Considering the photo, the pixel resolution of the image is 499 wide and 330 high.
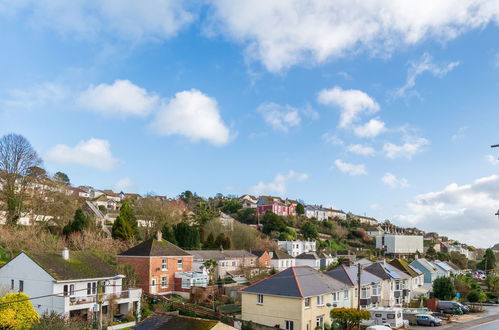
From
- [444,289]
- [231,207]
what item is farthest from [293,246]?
[444,289]

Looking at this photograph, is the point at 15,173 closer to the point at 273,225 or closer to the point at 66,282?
the point at 66,282

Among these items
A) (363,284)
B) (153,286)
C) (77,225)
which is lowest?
(153,286)

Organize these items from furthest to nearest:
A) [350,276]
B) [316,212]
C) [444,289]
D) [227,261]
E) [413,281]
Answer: [316,212] < [227,261] < [413,281] < [444,289] < [350,276]

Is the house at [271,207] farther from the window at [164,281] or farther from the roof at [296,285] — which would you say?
the roof at [296,285]

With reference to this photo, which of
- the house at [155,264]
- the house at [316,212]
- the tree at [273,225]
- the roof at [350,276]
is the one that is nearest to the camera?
the roof at [350,276]

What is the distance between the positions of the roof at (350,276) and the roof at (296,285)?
13.4 ft

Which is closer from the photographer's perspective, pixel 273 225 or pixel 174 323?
pixel 174 323

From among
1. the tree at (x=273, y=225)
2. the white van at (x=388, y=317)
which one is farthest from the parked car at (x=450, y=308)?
the tree at (x=273, y=225)

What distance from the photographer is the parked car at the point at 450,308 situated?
171ft

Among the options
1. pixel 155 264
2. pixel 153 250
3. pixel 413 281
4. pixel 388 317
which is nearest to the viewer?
pixel 388 317

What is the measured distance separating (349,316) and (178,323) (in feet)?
59.8

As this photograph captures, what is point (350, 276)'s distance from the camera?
148 ft

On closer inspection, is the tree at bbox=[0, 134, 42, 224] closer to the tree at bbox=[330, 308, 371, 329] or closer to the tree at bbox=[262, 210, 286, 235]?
the tree at bbox=[330, 308, 371, 329]

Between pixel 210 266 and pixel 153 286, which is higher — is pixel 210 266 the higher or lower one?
the higher one
